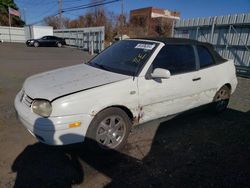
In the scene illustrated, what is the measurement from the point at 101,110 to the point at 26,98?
108 cm

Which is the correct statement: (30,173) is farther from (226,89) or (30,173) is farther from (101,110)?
(226,89)

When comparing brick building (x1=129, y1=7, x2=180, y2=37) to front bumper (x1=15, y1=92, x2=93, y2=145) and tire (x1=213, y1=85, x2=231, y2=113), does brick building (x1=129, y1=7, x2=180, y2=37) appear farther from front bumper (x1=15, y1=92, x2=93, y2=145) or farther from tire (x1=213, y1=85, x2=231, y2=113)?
front bumper (x1=15, y1=92, x2=93, y2=145)

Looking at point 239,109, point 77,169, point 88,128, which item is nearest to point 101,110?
point 88,128

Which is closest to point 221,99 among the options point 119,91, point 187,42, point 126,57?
point 187,42

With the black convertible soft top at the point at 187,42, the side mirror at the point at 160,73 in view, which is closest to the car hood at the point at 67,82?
the side mirror at the point at 160,73

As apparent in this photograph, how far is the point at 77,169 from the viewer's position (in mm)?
2678

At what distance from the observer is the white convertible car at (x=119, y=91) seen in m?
2.52

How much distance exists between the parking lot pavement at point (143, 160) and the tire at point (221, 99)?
62cm

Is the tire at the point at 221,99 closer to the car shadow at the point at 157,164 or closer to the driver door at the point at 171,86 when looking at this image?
the driver door at the point at 171,86

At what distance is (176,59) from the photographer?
3.60 meters

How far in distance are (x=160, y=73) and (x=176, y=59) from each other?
78 cm

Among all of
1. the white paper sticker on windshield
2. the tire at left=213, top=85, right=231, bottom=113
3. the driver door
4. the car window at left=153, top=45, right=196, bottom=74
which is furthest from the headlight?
the tire at left=213, top=85, right=231, bottom=113

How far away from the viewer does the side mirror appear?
2.97m

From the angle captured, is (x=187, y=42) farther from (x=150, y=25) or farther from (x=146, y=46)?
(x=150, y=25)
